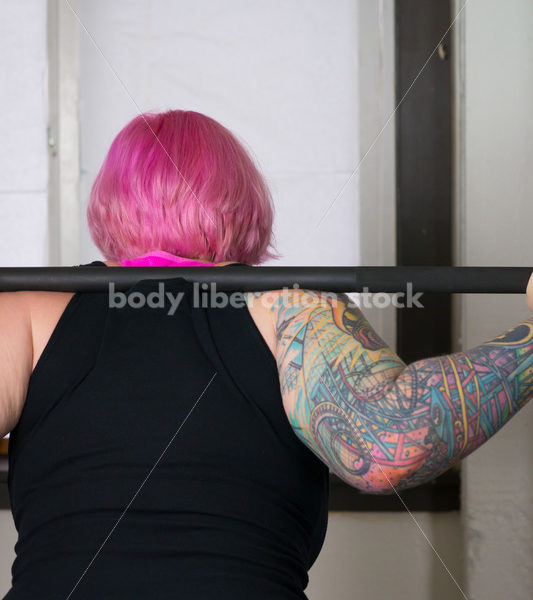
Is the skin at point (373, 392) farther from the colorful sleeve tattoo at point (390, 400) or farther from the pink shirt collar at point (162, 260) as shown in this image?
the pink shirt collar at point (162, 260)

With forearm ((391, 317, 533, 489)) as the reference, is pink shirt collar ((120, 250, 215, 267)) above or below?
above

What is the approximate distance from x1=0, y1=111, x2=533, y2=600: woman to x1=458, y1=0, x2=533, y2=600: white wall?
35.1 inches

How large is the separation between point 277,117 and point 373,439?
4.36ft

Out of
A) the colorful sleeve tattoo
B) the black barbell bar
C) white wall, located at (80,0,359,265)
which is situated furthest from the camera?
white wall, located at (80,0,359,265)

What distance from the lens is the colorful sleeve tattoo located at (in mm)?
707

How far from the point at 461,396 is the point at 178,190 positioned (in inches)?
16.0

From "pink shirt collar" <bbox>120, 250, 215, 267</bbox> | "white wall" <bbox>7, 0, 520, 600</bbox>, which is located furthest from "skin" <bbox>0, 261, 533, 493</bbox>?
"white wall" <bbox>7, 0, 520, 600</bbox>

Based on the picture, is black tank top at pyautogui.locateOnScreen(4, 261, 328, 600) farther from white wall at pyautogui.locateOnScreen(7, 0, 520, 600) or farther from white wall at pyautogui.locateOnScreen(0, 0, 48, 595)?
white wall at pyautogui.locateOnScreen(0, 0, 48, 595)

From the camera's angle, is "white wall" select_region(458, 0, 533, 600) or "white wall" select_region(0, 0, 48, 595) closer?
"white wall" select_region(458, 0, 533, 600)

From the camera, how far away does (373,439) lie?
2.32ft

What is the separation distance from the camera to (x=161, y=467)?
746 mm
